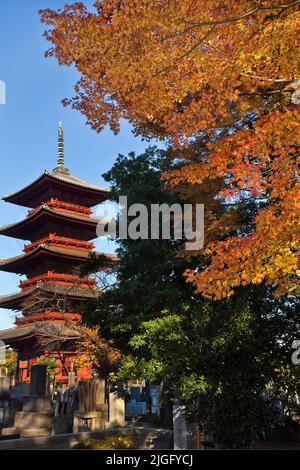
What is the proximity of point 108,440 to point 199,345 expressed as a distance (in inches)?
162

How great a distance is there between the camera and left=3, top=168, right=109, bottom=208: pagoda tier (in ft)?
110

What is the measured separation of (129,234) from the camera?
14.2 m

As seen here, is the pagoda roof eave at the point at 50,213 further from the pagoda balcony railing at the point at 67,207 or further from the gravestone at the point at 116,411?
the gravestone at the point at 116,411

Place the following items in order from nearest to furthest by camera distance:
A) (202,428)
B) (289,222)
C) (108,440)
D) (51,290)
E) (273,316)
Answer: (289,222) → (202,428) → (273,316) → (108,440) → (51,290)

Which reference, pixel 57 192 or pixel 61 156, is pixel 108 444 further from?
pixel 61 156

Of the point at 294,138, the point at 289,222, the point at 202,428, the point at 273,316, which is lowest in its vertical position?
the point at 202,428

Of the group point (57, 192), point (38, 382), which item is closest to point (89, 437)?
point (38, 382)

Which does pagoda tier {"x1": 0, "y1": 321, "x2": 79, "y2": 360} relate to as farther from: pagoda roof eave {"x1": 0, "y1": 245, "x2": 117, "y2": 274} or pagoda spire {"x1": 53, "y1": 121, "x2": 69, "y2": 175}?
pagoda spire {"x1": 53, "y1": 121, "x2": 69, "y2": 175}

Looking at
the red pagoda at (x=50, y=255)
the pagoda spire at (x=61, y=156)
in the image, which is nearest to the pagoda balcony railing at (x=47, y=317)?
the red pagoda at (x=50, y=255)

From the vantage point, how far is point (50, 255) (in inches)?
1230

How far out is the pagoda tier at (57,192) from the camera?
33.4 m

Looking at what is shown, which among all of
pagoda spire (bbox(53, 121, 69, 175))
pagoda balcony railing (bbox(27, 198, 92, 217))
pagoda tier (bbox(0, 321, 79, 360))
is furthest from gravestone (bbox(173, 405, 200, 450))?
pagoda spire (bbox(53, 121, 69, 175))
